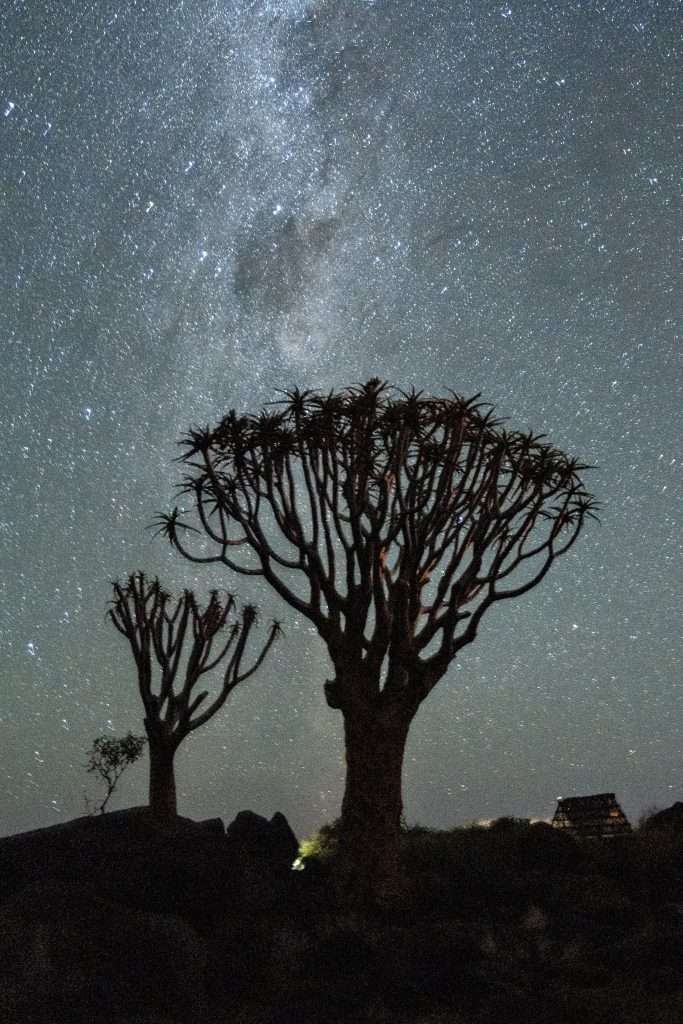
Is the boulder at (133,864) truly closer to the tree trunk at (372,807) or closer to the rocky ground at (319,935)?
the rocky ground at (319,935)

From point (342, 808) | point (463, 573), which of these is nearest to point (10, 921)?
point (342, 808)

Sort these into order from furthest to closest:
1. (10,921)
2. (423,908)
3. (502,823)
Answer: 1. (502,823)
2. (423,908)
3. (10,921)

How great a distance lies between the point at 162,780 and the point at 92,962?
20.5 feet

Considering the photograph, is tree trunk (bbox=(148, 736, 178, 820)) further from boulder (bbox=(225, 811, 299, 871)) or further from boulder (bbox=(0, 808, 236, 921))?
boulder (bbox=(0, 808, 236, 921))

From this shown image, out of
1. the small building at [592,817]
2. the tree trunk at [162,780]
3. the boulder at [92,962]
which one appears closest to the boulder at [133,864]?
the boulder at [92,962]

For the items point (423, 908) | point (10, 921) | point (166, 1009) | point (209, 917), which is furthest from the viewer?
point (423, 908)

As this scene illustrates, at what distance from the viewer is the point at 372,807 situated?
10.9m

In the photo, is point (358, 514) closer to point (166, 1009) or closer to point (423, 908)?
point (423, 908)

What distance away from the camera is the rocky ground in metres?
8.10

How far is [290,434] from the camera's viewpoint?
12.2m

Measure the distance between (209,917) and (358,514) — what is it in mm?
5031

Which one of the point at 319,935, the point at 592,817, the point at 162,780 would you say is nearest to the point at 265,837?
the point at 162,780

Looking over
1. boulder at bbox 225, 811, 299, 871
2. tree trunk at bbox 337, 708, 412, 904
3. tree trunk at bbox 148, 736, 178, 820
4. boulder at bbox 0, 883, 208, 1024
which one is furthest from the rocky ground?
tree trunk at bbox 148, 736, 178, 820

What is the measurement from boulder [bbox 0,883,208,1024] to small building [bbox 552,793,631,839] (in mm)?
7472
